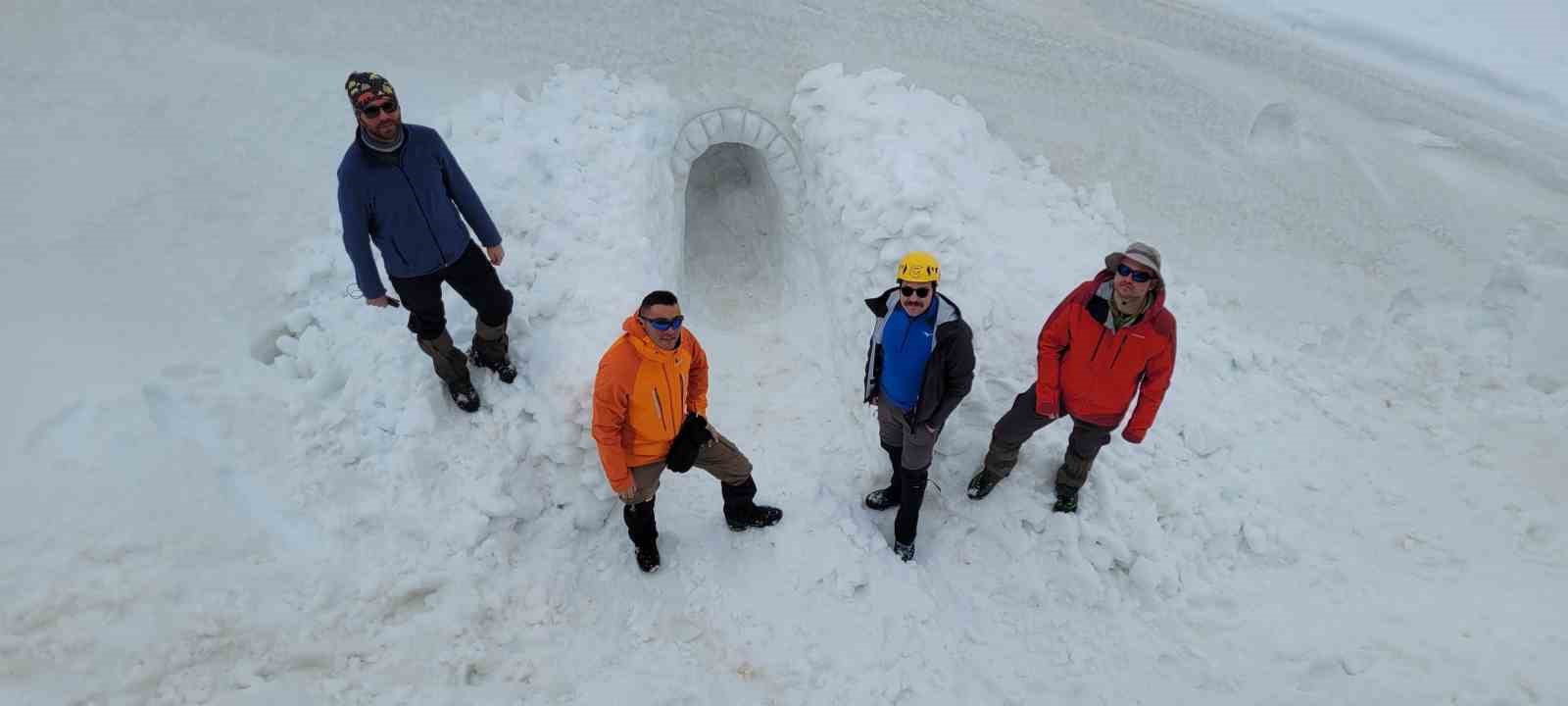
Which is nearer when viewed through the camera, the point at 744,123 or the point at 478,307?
the point at 478,307

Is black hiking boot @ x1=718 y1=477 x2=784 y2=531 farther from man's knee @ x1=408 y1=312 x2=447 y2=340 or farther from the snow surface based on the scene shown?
man's knee @ x1=408 y1=312 x2=447 y2=340

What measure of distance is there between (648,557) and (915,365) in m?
2.01

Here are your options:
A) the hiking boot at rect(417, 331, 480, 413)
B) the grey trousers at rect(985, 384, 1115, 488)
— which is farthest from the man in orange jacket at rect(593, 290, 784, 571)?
the grey trousers at rect(985, 384, 1115, 488)

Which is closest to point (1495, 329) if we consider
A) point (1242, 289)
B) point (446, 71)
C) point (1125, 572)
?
point (1242, 289)

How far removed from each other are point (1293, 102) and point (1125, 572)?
162 inches

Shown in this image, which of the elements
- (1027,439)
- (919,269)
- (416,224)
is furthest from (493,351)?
(1027,439)

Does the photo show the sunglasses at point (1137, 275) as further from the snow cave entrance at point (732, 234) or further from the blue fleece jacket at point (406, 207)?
the blue fleece jacket at point (406, 207)

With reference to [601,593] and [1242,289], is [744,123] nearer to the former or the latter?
[601,593]

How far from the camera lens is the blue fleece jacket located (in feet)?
11.7

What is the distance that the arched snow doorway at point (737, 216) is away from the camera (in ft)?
19.4

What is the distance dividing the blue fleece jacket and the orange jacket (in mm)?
1101

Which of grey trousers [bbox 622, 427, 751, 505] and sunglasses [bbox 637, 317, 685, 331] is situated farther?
grey trousers [bbox 622, 427, 751, 505]

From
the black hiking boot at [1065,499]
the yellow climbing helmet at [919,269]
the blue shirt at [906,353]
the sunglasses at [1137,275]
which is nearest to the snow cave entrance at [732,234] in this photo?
the blue shirt at [906,353]

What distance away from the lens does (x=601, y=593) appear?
450cm
